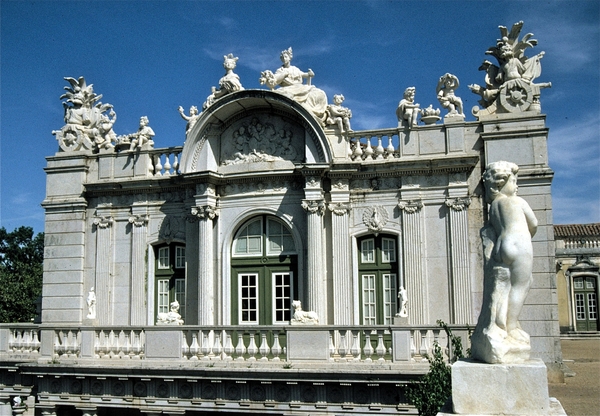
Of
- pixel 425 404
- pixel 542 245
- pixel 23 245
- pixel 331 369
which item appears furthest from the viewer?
pixel 23 245

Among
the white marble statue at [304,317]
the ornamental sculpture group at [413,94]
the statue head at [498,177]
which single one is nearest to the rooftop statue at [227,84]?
the ornamental sculpture group at [413,94]

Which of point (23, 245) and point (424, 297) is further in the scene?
point (23, 245)

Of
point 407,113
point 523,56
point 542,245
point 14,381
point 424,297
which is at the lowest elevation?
point 14,381

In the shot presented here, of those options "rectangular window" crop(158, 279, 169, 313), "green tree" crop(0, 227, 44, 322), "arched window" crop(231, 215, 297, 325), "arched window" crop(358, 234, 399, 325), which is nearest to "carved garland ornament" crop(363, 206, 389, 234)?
"arched window" crop(358, 234, 399, 325)

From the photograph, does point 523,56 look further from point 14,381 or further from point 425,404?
point 14,381

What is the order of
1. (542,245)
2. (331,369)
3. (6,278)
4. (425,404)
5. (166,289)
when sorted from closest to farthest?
(425,404) < (331,369) < (542,245) < (166,289) < (6,278)

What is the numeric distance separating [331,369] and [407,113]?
23.4 ft

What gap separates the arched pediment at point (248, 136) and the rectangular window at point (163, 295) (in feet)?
10.8

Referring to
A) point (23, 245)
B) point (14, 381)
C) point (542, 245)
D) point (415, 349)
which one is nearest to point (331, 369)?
point (415, 349)

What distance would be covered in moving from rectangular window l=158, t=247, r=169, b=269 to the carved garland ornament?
5.89 m

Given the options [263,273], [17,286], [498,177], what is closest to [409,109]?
[263,273]

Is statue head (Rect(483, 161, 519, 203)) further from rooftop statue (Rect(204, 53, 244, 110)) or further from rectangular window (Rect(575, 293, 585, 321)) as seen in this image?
rectangular window (Rect(575, 293, 585, 321))

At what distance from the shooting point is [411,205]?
17.2m

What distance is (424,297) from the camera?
54.9 ft
